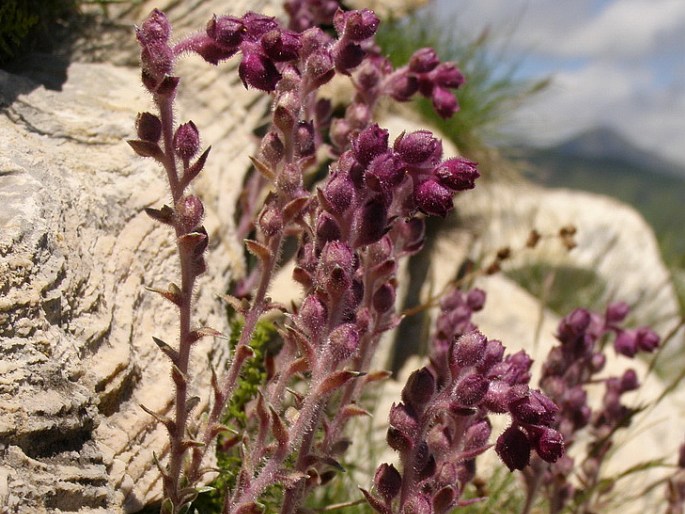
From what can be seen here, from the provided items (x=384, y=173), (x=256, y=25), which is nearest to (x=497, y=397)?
(x=384, y=173)

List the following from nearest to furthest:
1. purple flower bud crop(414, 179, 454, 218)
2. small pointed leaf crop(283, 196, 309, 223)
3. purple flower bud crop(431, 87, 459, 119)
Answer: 1. purple flower bud crop(414, 179, 454, 218)
2. small pointed leaf crop(283, 196, 309, 223)
3. purple flower bud crop(431, 87, 459, 119)

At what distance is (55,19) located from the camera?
316cm

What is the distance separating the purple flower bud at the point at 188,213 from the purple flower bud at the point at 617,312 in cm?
169

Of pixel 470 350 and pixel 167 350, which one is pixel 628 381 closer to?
pixel 470 350

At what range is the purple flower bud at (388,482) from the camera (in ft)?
5.79

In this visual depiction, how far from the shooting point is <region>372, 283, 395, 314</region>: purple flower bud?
1.99m

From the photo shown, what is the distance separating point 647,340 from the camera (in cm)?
277

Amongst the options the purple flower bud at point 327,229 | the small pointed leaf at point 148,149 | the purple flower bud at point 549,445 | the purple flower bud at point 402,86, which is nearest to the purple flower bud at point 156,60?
the small pointed leaf at point 148,149

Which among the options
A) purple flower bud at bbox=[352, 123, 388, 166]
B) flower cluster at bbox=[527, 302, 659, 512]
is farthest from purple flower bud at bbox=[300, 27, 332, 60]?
flower cluster at bbox=[527, 302, 659, 512]

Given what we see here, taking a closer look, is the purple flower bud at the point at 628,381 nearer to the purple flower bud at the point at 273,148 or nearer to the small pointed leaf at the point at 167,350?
the purple flower bud at the point at 273,148

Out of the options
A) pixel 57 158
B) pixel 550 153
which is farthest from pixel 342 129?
pixel 550 153

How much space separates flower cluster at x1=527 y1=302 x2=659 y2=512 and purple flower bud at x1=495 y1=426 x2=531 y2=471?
2.81ft

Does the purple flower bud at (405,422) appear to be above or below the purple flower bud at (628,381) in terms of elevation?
above

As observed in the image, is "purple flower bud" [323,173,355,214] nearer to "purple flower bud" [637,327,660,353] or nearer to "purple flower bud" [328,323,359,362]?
"purple flower bud" [328,323,359,362]
